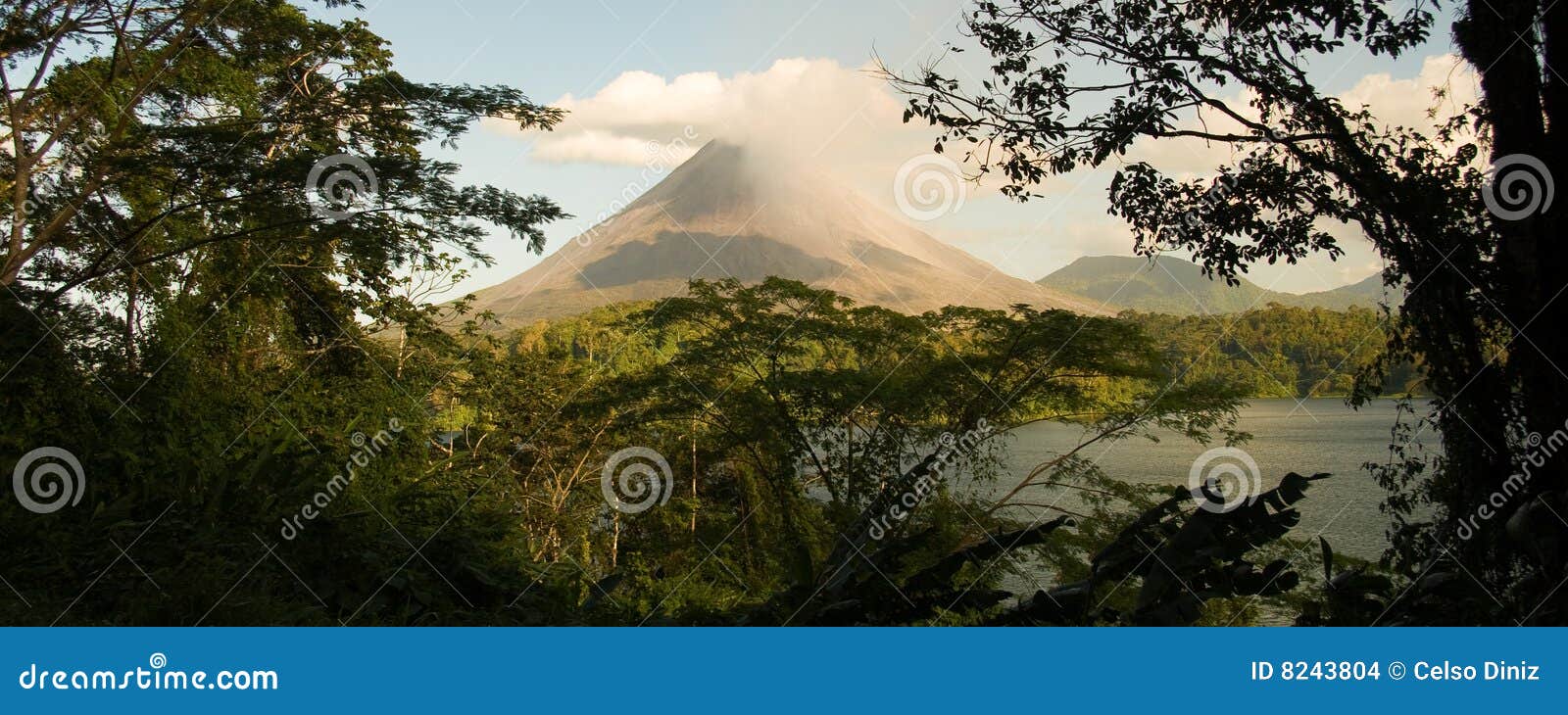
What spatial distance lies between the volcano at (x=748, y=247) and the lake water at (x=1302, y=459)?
65.4 feet

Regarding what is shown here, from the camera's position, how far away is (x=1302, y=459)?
90.6 ft

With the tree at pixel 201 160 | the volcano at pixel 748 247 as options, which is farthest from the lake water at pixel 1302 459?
the volcano at pixel 748 247

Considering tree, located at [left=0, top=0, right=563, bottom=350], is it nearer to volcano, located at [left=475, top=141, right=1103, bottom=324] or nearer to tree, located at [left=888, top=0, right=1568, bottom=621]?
tree, located at [left=888, top=0, right=1568, bottom=621]

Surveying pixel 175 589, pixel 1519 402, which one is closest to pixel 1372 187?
pixel 1519 402

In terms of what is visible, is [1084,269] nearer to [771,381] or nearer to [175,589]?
[771,381]

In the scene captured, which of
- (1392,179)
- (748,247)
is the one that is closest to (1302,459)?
(1392,179)

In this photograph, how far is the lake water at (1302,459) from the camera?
20656mm

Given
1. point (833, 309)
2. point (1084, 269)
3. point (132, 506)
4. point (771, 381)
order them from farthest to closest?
1. point (1084, 269)
2. point (833, 309)
3. point (771, 381)
4. point (132, 506)

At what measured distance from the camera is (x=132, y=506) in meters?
3.56

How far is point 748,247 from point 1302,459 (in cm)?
4747

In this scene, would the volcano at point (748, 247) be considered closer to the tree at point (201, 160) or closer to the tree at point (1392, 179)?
the tree at point (201, 160)

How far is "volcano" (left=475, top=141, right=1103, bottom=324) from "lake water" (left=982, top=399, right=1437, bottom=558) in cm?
1993

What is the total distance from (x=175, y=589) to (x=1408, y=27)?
5038 mm

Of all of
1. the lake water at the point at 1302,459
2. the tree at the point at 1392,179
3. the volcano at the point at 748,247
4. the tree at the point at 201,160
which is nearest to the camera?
the tree at the point at 1392,179
